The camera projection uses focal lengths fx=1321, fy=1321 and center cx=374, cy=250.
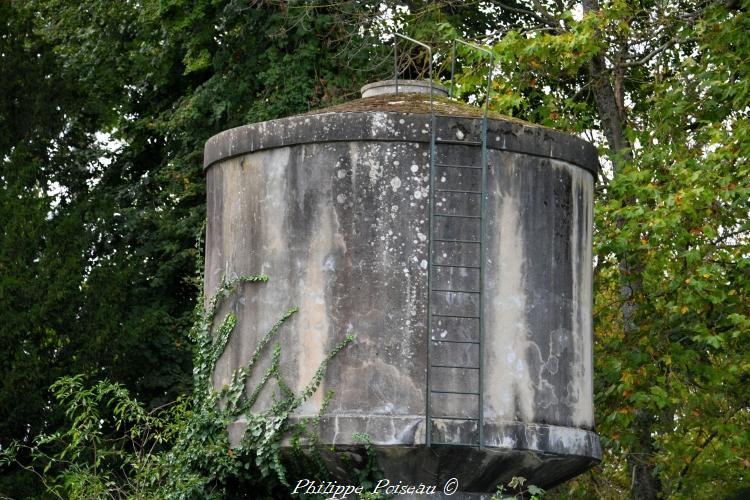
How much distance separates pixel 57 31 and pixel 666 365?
408 inches

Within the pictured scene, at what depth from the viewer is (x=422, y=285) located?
839 centimetres

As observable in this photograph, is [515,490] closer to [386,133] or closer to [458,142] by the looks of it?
[458,142]

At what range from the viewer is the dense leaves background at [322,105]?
40.5ft

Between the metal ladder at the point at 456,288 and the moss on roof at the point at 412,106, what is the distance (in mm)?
319

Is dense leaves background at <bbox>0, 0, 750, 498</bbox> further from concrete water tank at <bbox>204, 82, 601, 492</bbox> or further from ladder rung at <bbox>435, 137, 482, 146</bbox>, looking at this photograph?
ladder rung at <bbox>435, 137, 482, 146</bbox>

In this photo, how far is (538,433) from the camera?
8.55m

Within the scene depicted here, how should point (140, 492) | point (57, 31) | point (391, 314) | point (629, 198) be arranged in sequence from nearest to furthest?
point (391, 314)
point (140, 492)
point (629, 198)
point (57, 31)

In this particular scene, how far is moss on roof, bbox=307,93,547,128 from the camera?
8898mm

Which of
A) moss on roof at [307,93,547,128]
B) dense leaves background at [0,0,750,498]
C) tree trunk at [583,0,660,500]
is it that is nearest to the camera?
moss on roof at [307,93,547,128]

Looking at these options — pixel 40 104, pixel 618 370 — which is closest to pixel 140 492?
pixel 618 370

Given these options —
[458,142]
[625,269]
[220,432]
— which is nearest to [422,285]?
[458,142]

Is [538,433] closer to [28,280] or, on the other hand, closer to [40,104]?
[28,280]

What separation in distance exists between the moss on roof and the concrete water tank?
0.15ft

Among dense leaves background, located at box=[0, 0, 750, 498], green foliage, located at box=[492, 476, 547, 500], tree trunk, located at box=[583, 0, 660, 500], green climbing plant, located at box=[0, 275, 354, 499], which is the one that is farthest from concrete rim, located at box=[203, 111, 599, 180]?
tree trunk, located at box=[583, 0, 660, 500]
